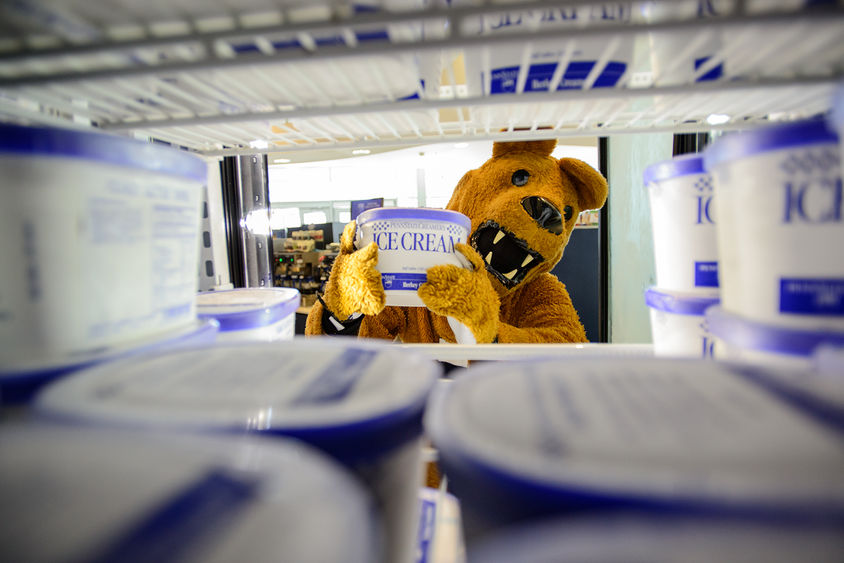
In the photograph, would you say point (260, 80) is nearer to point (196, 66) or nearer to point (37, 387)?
point (196, 66)

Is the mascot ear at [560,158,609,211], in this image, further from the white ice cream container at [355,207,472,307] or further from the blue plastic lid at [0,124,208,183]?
the blue plastic lid at [0,124,208,183]

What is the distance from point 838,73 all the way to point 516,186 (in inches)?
30.2

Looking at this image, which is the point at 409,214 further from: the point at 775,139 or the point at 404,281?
the point at 775,139

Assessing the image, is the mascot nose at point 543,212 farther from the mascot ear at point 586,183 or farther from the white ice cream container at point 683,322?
the white ice cream container at point 683,322

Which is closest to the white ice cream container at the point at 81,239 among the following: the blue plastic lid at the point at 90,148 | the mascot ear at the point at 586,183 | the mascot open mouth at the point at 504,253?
the blue plastic lid at the point at 90,148

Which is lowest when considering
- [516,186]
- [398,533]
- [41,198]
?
[398,533]

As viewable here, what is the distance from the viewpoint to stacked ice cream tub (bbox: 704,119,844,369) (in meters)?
0.36

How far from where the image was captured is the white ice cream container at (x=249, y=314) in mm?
618

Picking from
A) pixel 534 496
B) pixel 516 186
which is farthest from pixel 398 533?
pixel 516 186

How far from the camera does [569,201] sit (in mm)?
1195

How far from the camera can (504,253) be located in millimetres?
1079

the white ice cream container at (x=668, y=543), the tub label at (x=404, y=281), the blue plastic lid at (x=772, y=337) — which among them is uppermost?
the tub label at (x=404, y=281)

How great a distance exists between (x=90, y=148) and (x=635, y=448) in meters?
0.52

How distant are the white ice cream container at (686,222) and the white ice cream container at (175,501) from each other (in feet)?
1.88
